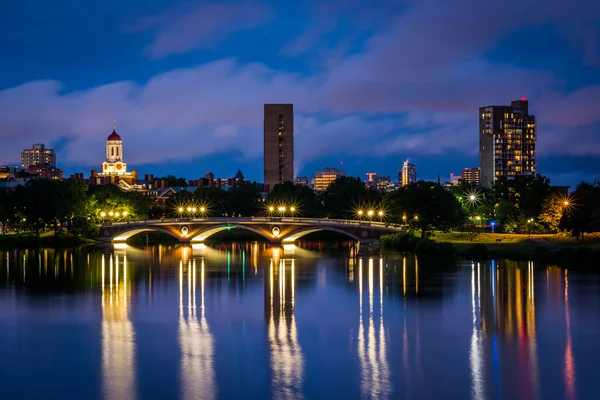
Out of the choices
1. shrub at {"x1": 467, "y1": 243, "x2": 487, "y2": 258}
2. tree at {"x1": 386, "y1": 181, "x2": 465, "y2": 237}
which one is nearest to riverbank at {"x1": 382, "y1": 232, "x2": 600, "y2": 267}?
shrub at {"x1": 467, "y1": 243, "x2": 487, "y2": 258}

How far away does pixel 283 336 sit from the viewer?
4941 centimetres

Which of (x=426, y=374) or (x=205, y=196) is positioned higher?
(x=205, y=196)

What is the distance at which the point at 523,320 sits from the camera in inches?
2120

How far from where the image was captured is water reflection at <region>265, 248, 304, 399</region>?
3903cm

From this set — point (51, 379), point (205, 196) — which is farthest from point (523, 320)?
point (205, 196)

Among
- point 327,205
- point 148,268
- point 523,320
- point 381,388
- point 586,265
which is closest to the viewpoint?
point 381,388

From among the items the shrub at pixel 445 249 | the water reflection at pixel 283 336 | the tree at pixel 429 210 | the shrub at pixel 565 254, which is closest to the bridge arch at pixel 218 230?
the tree at pixel 429 210

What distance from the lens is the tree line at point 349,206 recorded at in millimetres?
103250

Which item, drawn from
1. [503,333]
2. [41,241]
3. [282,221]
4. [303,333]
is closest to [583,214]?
[282,221]

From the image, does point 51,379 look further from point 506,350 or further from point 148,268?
point 148,268

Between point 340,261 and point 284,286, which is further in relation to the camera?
point 340,261

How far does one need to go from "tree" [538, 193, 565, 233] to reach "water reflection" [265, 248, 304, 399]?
110ft

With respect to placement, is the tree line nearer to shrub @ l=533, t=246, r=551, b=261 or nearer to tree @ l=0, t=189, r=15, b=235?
tree @ l=0, t=189, r=15, b=235

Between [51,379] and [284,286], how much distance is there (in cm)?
3249
